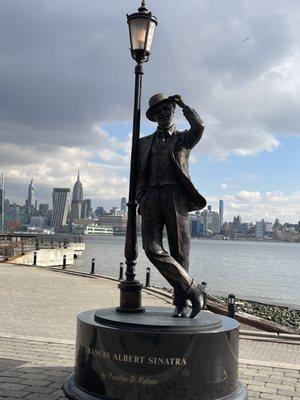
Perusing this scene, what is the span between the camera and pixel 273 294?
1193 inches

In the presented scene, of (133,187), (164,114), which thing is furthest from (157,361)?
(164,114)

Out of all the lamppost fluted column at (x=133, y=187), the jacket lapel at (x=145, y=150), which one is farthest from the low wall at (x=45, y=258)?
the jacket lapel at (x=145, y=150)

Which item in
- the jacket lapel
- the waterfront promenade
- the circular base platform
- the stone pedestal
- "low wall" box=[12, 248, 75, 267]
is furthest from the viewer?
"low wall" box=[12, 248, 75, 267]

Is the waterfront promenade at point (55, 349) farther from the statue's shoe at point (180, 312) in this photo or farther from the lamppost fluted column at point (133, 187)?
the lamppost fluted column at point (133, 187)

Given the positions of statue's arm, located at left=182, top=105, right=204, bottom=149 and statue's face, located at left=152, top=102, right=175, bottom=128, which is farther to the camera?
statue's face, located at left=152, top=102, right=175, bottom=128

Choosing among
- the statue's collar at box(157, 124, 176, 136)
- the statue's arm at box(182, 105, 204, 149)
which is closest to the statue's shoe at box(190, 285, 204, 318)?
the statue's arm at box(182, 105, 204, 149)

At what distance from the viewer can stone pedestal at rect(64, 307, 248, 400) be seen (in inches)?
203

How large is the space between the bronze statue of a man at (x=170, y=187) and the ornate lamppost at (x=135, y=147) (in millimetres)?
170

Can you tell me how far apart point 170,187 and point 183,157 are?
407 millimetres

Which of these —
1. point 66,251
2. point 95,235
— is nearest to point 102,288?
point 66,251

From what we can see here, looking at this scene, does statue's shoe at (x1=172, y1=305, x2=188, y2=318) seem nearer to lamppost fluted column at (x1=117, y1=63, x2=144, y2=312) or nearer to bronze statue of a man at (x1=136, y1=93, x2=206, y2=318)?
bronze statue of a man at (x1=136, y1=93, x2=206, y2=318)

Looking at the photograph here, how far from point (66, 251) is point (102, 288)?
1066 inches

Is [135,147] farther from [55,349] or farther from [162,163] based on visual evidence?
[55,349]

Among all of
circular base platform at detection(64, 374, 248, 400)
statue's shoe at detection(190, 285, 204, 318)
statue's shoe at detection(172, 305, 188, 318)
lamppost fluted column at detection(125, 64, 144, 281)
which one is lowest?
circular base platform at detection(64, 374, 248, 400)
